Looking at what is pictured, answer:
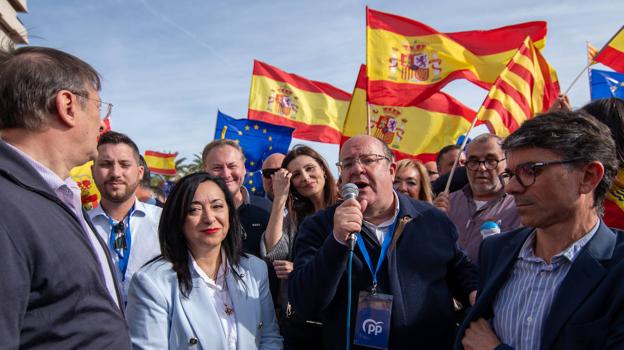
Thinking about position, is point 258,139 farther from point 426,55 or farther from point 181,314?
point 181,314

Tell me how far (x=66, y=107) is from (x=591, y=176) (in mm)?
2091

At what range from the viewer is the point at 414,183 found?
5191 millimetres

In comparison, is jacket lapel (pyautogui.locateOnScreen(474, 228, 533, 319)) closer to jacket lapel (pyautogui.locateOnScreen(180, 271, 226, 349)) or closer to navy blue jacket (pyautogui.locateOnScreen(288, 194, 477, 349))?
navy blue jacket (pyautogui.locateOnScreen(288, 194, 477, 349))

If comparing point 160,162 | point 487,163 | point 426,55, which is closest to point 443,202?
point 487,163

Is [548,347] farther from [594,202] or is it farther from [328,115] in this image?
[328,115]

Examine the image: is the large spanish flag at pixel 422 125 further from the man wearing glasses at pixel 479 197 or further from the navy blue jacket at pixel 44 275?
the navy blue jacket at pixel 44 275

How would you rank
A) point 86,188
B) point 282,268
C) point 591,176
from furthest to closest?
point 86,188
point 282,268
point 591,176

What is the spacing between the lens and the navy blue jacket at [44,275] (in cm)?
152

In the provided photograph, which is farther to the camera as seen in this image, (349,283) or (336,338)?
(336,338)

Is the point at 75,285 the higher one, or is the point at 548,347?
the point at 75,285

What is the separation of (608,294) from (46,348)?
1934 mm

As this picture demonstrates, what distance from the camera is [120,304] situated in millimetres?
1987

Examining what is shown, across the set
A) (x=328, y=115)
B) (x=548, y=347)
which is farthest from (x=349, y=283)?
(x=328, y=115)

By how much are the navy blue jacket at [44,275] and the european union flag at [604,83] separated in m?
6.56
